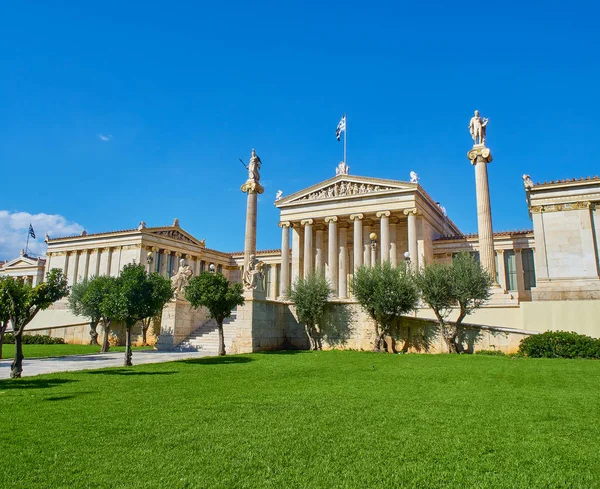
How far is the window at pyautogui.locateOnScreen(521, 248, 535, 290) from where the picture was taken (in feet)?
137

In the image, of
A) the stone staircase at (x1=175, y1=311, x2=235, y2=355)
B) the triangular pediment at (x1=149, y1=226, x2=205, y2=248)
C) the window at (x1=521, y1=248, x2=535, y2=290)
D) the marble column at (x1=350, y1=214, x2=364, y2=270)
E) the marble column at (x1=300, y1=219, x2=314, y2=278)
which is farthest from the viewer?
the triangular pediment at (x1=149, y1=226, x2=205, y2=248)

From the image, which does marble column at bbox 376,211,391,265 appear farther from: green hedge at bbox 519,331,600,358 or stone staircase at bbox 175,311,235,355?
green hedge at bbox 519,331,600,358

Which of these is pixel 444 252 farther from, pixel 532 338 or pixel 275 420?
pixel 275 420

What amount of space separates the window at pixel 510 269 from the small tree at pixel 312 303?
24548 mm

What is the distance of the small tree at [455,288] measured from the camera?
2256 centimetres

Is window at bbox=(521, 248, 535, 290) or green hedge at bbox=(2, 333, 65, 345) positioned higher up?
window at bbox=(521, 248, 535, 290)

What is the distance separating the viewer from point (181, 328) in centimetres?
2825

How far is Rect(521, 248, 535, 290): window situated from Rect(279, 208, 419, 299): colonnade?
10848mm

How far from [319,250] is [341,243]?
7.41 ft

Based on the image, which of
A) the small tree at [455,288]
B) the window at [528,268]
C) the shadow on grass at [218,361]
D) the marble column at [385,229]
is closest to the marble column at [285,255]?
the marble column at [385,229]

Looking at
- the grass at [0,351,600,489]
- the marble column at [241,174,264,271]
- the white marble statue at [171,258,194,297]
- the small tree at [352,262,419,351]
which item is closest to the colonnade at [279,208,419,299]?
the marble column at [241,174,264,271]

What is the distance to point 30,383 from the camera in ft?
41.5

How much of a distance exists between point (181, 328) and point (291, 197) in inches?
803

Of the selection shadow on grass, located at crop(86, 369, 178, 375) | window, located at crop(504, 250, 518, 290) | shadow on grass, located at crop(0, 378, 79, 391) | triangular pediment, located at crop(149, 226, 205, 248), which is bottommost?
shadow on grass, located at crop(0, 378, 79, 391)
